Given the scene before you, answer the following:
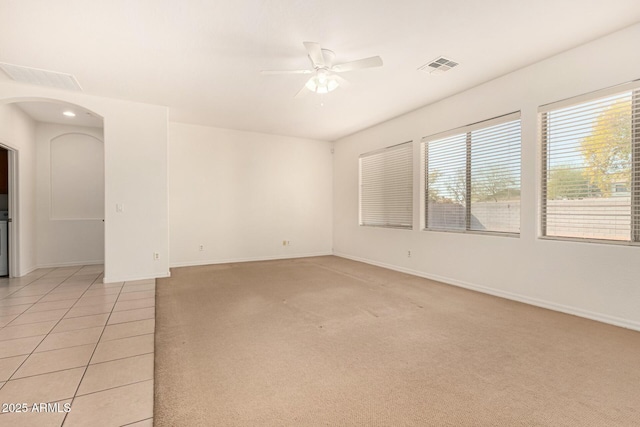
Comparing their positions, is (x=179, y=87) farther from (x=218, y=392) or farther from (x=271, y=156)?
(x=218, y=392)

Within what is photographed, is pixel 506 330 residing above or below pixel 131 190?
below

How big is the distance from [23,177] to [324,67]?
5601 mm

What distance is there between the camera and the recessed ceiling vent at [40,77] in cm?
341

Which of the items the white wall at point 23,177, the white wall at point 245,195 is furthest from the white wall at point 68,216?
the white wall at point 245,195

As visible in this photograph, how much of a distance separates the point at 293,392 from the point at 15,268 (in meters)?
5.76

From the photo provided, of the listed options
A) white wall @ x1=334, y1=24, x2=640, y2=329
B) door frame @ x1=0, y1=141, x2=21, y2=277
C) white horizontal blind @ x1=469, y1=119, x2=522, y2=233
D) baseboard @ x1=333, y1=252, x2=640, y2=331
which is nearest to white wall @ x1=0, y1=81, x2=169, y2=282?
door frame @ x1=0, y1=141, x2=21, y2=277

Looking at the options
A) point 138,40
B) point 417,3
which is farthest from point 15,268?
point 417,3

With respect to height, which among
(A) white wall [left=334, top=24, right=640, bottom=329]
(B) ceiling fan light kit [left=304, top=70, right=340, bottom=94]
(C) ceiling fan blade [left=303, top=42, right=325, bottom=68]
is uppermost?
(C) ceiling fan blade [left=303, top=42, right=325, bottom=68]

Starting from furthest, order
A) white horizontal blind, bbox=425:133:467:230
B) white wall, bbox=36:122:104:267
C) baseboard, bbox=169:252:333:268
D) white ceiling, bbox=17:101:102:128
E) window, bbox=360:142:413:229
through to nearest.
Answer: baseboard, bbox=169:252:333:268 → white wall, bbox=36:122:104:267 → window, bbox=360:142:413:229 → white ceiling, bbox=17:101:102:128 → white horizontal blind, bbox=425:133:467:230

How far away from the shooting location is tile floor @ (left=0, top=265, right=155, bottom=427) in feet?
5.19

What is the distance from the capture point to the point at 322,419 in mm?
1517

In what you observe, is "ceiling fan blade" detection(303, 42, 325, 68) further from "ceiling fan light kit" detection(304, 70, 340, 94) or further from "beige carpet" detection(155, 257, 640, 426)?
"beige carpet" detection(155, 257, 640, 426)

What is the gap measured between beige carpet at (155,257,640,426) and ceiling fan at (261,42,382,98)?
2582 mm

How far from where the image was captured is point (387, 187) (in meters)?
5.75
